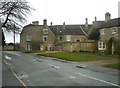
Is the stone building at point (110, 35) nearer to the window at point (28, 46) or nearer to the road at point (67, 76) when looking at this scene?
the road at point (67, 76)

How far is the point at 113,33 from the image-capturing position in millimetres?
38031

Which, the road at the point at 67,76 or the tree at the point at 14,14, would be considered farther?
the tree at the point at 14,14

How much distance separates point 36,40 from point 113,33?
Answer: 97.1ft

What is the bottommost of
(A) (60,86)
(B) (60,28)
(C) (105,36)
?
(A) (60,86)

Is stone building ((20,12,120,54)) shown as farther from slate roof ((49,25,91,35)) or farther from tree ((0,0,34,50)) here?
tree ((0,0,34,50))

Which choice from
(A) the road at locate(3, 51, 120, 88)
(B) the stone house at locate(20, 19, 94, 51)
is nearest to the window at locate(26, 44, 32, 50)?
(B) the stone house at locate(20, 19, 94, 51)

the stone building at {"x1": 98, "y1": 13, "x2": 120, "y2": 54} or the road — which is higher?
the stone building at {"x1": 98, "y1": 13, "x2": 120, "y2": 54}

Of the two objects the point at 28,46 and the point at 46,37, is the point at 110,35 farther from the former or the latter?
the point at 28,46

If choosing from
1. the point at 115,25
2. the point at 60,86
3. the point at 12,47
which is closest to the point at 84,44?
the point at 115,25

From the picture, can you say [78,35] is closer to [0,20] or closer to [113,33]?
[113,33]

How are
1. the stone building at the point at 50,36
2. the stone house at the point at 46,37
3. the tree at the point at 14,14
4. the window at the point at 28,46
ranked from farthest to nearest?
the window at the point at 28,46, the stone house at the point at 46,37, the stone building at the point at 50,36, the tree at the point at 14,14

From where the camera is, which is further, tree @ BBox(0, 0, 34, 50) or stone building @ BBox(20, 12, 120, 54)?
stone building @ BBox(20, 12, 120, 54)

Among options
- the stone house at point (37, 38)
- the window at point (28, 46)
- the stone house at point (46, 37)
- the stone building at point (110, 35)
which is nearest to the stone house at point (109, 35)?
the stone building at point (110, 35)

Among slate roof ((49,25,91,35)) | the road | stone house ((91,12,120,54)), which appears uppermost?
slate roof ((49,25,91,35))
